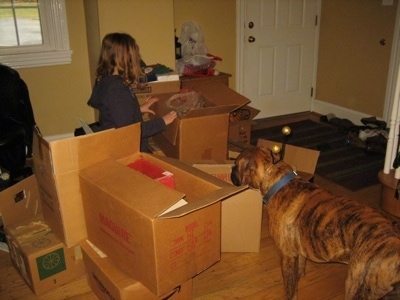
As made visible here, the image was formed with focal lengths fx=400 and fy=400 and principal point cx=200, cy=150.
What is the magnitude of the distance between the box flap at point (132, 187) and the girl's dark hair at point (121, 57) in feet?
1.99

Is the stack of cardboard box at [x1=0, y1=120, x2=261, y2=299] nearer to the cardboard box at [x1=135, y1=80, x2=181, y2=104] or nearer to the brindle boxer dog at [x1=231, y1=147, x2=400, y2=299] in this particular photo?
the brindle boxer dog at [x1=231, y1=147, x2=400, y2=299]

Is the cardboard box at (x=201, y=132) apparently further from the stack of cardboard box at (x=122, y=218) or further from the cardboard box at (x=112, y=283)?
the cardboard box at (x=112, y=283)

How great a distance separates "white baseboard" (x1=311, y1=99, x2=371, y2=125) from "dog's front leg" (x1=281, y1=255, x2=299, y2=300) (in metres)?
3.28

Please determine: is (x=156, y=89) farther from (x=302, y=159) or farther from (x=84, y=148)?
(x=84, y=148)

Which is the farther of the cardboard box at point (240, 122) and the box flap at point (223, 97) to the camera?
the cardboard box at point (240, 122)

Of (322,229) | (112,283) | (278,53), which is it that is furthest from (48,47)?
(322,229)

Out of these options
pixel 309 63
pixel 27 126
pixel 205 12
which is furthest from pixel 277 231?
pixel 309 63

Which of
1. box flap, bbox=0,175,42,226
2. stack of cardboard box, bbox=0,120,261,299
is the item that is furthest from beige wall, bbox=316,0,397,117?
box flap, bbox=0,175,42,226

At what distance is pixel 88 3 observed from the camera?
11.6 feet

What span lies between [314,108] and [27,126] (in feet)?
12.3

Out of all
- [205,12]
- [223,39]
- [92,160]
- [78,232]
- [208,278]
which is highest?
[205,12]

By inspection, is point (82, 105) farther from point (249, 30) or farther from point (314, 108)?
point (314, 108)

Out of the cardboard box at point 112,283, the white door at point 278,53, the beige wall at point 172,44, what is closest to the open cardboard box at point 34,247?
the cardboard box at point 112,283

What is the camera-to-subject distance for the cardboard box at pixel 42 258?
202cm
